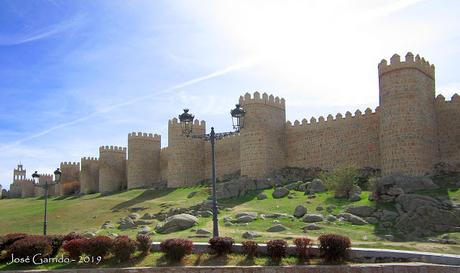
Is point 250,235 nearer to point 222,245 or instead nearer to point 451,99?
point 222,245

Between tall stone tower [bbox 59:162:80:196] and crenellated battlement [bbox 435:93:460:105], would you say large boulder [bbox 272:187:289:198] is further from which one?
tall stone tower [bbox 59:162:80:196]

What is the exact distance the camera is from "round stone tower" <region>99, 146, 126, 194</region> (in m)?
51.5

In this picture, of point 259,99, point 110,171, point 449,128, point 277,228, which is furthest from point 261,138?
point 110,171

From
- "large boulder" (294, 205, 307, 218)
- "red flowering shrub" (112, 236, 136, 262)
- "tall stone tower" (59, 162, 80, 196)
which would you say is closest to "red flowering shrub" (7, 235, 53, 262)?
"red flowering shrub" (112, 236, 136, 262)

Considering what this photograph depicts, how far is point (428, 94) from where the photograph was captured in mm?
28484

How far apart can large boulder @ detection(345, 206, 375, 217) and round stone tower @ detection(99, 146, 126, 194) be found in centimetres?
3343

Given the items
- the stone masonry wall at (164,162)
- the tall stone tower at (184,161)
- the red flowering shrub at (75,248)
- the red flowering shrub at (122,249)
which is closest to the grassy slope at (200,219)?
the tall stone tower at (184,161)

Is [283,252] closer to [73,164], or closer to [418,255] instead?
[418,255]

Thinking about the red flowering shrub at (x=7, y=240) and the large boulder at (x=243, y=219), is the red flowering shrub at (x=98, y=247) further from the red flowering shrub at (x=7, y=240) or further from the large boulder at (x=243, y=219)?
Result: the large boulder at (x=243, y=219)

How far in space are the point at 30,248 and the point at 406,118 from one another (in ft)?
65.6

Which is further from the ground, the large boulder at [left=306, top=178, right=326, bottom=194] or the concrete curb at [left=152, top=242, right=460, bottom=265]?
the large boulder at [left=306, top=178, right=326, bottom=194]

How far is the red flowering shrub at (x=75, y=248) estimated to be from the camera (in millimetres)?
14602

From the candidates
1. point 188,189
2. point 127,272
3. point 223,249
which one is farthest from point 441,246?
point 188,189

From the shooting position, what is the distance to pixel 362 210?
22094mm
